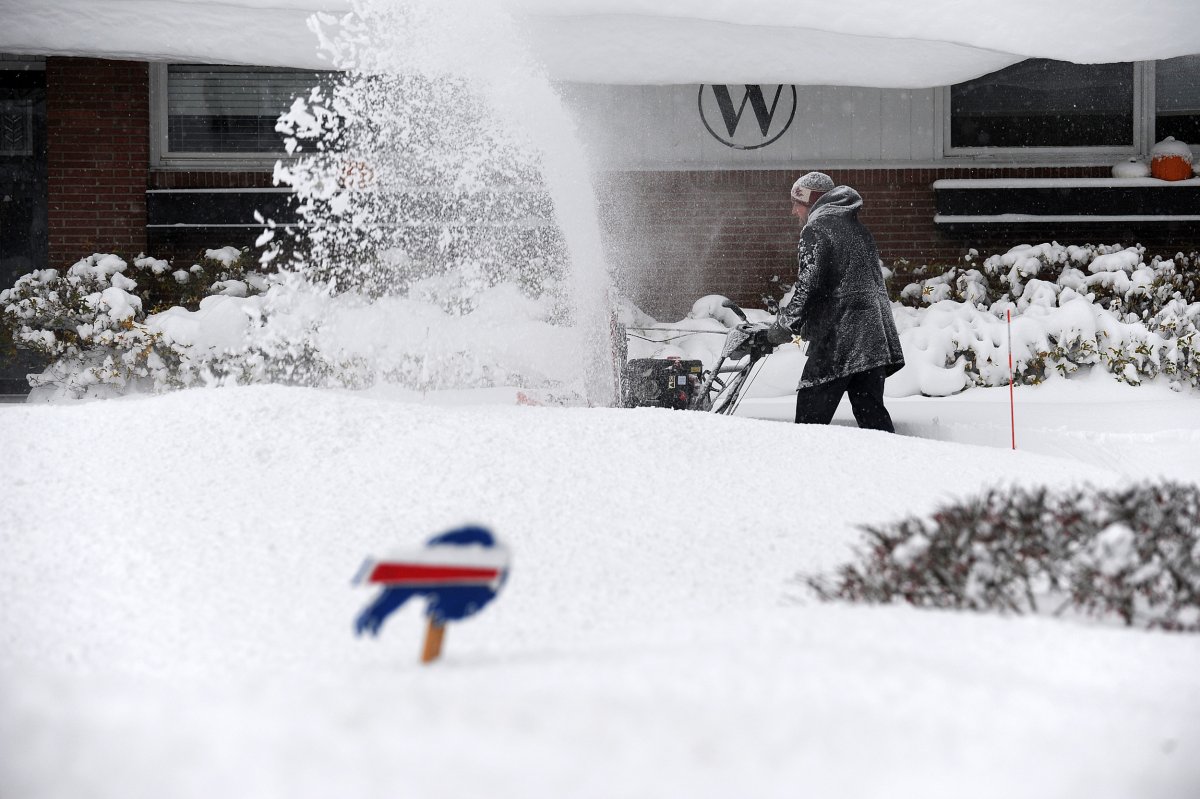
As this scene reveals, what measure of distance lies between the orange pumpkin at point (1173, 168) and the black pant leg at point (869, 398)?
579 centimetres

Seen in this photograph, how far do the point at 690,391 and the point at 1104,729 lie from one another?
4542 mm

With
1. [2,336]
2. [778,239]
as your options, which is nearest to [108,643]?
[2,336]

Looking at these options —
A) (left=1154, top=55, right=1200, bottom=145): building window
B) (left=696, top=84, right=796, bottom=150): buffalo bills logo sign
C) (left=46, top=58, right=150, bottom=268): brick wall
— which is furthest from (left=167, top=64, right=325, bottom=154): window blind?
(left=1154, top=55, right=1200, bottom=145): building window

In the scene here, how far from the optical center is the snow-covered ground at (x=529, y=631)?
188 centimetres

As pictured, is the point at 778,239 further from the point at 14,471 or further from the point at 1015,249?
the point at 14,471

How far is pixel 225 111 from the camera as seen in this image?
10.9 m

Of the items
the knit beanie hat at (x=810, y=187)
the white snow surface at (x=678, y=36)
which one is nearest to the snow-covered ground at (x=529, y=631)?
the knit beanie hat at (x=810, y=187)

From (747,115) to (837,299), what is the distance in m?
5.29

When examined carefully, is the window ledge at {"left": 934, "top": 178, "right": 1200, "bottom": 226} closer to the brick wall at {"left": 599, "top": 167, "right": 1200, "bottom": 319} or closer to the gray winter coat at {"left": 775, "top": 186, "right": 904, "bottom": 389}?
the brick wall at {"left": 599, "top": 167, "right": 1200, "bottom": 319}

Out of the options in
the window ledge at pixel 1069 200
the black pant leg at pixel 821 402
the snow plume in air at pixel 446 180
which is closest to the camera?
the black pant leg at pixel 821 402

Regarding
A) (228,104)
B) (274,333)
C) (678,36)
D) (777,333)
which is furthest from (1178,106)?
(228,104)

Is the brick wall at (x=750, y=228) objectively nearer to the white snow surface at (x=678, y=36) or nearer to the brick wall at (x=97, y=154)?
the white snow surface at (x=678, y=36)

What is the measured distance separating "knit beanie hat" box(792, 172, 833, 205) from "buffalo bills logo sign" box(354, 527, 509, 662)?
4.73m

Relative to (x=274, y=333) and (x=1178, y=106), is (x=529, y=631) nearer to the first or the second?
(x=274, y=333)
